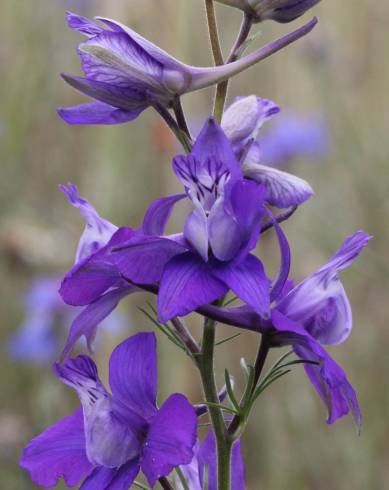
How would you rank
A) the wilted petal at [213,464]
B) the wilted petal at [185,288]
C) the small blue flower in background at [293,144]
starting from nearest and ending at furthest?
1. the wilted petal at [185,288]
2. the wilted petal at [213,464]
3. the small blue flower in background at [293,144]

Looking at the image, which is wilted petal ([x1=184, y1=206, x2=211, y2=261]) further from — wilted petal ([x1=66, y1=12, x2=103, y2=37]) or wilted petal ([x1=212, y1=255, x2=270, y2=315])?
wilted petal ([x1=66, y1=12, x2=103, y2=37])

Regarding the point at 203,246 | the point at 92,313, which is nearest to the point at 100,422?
the point at 92,313

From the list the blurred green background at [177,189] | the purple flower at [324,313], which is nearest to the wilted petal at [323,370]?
the purple flower at [324,313]

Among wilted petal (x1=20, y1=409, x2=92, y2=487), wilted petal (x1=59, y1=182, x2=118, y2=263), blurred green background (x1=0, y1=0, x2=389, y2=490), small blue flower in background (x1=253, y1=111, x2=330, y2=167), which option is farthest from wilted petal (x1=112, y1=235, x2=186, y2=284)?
small blue flower in background (x1=253, y1=111, x2=330, y2=167)

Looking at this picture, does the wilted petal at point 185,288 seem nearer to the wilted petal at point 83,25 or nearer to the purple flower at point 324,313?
the purple flower at point 324,313

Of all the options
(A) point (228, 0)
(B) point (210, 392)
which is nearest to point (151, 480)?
(B) point (210, 392)
